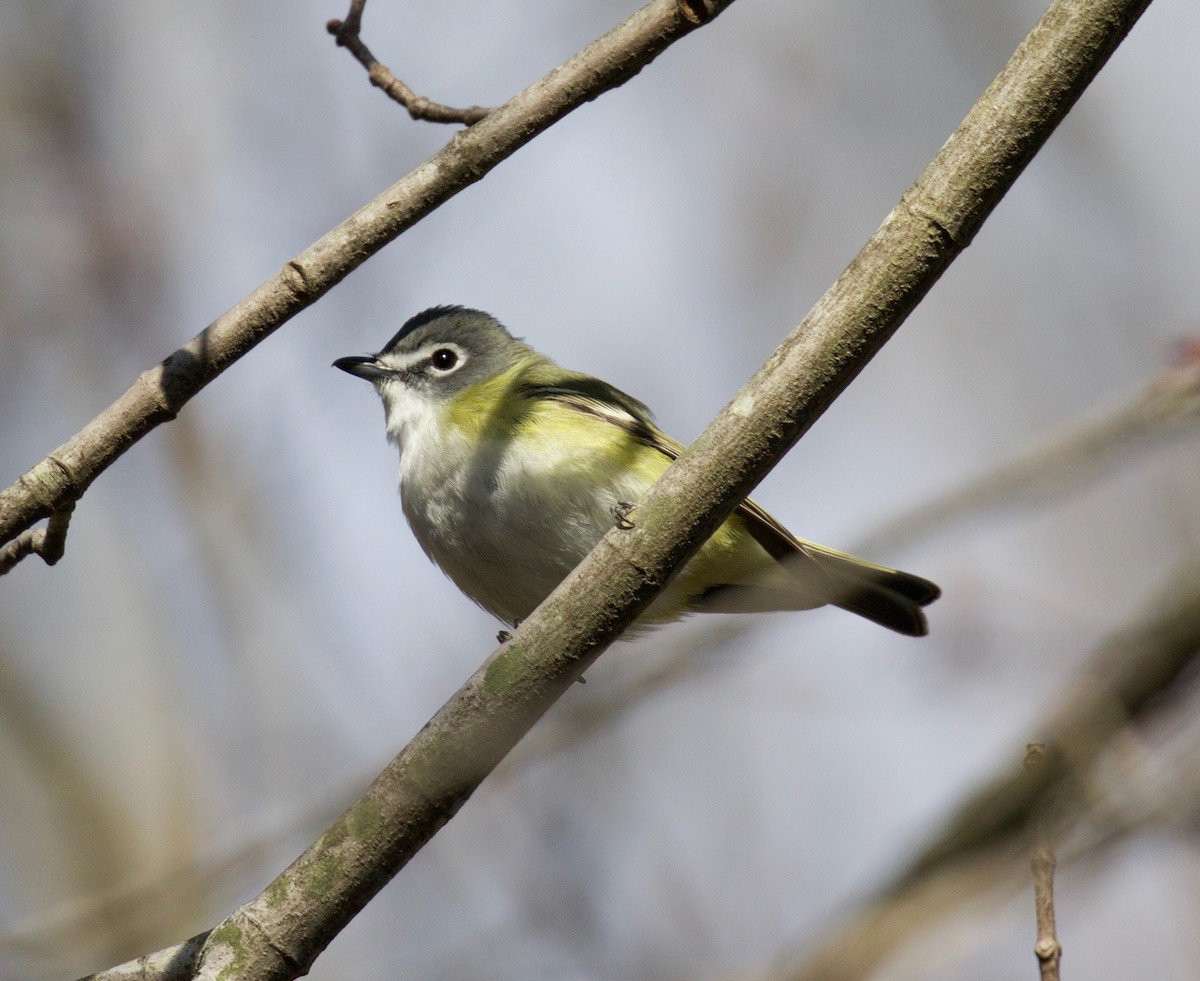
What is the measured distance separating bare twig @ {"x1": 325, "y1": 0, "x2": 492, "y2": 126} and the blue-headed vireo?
1.61 meters

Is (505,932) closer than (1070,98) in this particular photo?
No

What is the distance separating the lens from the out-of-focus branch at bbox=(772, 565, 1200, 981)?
11.5 feet

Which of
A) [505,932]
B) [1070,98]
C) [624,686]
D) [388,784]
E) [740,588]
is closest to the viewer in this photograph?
[1070,98]

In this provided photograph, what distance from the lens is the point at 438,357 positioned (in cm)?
591

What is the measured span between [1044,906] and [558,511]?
2767mm

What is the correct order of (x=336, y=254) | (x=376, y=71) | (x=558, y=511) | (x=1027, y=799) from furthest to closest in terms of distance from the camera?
(x=558, y=511) → (x=1027, y=799) → (x=376, y=71) → (x=336, y=254)

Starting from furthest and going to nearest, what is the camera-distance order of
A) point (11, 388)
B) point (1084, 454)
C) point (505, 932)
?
1. point (11, 388)
2. point (505, 932)
3. point (1084, 454)

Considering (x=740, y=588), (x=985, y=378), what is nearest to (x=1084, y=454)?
(x=740, y=588)

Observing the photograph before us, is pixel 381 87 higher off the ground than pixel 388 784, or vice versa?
→ pixel 381 87

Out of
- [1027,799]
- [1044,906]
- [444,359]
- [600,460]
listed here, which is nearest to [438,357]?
[444,359]

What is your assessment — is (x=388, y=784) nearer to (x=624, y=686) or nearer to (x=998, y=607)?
(x=624, y=686)

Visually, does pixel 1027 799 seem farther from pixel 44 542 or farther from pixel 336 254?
pixel 44 542

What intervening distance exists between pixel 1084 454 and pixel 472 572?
8.02 ft

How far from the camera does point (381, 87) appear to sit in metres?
A: 3.52
